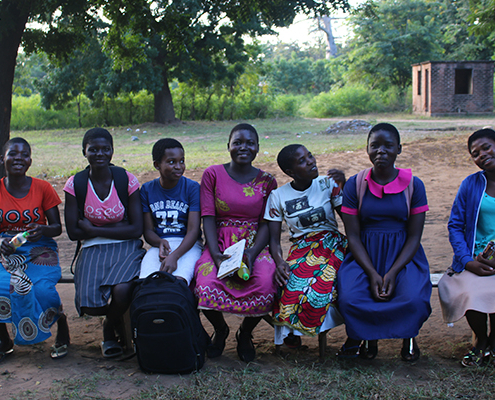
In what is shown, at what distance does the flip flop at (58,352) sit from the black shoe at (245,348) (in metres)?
1.21

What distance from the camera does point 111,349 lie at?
327cm

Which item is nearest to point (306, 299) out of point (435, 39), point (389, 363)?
point (389, 363)

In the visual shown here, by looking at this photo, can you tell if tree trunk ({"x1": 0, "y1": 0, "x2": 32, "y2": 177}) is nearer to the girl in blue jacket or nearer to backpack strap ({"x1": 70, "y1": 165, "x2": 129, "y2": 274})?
backpack strap ({"x1": 70, "y1": 165, "x2": 129, "y2": 274})

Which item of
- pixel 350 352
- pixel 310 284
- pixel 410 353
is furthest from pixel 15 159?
pixel 410 353

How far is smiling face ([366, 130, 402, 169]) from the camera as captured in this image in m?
3.18

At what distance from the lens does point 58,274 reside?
3.45 metres

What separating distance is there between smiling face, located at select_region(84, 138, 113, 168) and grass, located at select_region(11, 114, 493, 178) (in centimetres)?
664

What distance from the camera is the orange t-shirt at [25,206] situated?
3436 mm

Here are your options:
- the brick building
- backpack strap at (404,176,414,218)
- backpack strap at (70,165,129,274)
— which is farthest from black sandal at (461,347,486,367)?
the brick building

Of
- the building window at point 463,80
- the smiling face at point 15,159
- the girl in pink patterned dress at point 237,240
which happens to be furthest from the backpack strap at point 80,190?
the building window at point 463,80

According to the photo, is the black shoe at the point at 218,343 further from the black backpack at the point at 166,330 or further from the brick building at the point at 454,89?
the brick building at the point at 454,89

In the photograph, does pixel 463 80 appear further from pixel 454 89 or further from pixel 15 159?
pixel 15 159

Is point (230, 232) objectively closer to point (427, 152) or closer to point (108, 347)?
point (108, 347)

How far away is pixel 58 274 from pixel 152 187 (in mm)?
909
